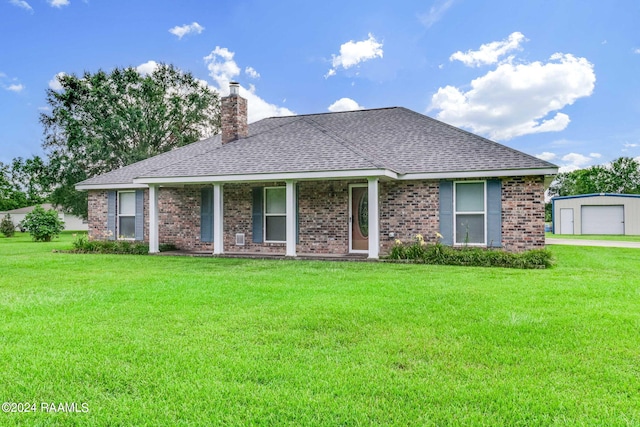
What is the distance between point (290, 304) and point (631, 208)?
31.5 m

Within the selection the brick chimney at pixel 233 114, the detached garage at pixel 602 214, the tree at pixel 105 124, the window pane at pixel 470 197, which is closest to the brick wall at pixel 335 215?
the window pane at pixel 470 197

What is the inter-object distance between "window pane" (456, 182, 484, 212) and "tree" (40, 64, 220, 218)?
25.2 metres

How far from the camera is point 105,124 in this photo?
98.4 feet

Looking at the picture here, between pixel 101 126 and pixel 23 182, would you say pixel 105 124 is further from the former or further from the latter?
pixel 23 182

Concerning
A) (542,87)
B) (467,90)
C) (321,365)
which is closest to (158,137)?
(467,90)

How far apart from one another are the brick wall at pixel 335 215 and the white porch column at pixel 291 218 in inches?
39.9

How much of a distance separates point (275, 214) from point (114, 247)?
5493mm

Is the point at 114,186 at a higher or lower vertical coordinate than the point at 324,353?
higher

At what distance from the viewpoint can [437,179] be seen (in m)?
12.0

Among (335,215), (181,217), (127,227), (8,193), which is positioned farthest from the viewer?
(8,193)

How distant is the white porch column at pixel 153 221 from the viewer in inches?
535

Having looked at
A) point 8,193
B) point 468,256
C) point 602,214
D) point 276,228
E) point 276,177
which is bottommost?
point 468,256

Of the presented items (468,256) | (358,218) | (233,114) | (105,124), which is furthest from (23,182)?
(468,256)

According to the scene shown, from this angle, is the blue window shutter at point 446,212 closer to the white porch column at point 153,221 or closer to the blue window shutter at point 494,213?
the blue window shutter at point 494,213
